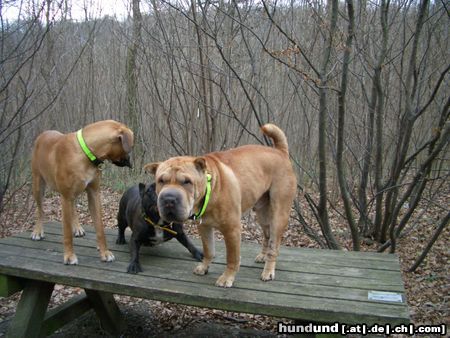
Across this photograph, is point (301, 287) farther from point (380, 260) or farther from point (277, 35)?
point (277, 35)

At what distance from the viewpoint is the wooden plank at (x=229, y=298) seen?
249cm

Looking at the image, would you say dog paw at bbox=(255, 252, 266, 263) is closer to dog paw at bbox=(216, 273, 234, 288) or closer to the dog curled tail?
dog paw at bbox=(216, 273, 234, 288)

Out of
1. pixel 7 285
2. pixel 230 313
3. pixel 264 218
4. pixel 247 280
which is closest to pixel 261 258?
pixel 264 218

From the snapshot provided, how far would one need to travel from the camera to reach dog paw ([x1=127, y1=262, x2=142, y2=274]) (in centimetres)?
317

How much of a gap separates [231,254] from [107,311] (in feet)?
6.19

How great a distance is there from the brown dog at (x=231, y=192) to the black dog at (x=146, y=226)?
15.8 inches

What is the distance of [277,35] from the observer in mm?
6863

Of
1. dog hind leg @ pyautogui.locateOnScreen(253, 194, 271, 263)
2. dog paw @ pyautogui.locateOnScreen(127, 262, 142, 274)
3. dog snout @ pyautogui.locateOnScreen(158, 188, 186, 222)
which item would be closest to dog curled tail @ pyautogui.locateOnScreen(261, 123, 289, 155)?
dog hind leg @ pyautogui.locateOnScreen(253, 194, 271, 263)

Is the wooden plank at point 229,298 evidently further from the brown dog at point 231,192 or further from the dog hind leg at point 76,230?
the dog hind leg at point 76,230

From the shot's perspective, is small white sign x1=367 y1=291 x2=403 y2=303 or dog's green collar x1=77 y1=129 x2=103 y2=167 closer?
small white sign x1=367 y1=291 x2=403 y2=303

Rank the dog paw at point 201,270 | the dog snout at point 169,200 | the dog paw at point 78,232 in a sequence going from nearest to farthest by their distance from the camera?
the dog snout at point 169,200
the dog paw at point 201,270
the dog paw at point 78,232

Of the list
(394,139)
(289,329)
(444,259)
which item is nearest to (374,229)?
(444,259)

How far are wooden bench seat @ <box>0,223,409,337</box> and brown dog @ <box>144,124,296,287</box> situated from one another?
196 millimetres

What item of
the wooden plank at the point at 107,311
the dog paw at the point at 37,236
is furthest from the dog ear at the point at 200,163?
the dog paw at the point at 37,236
